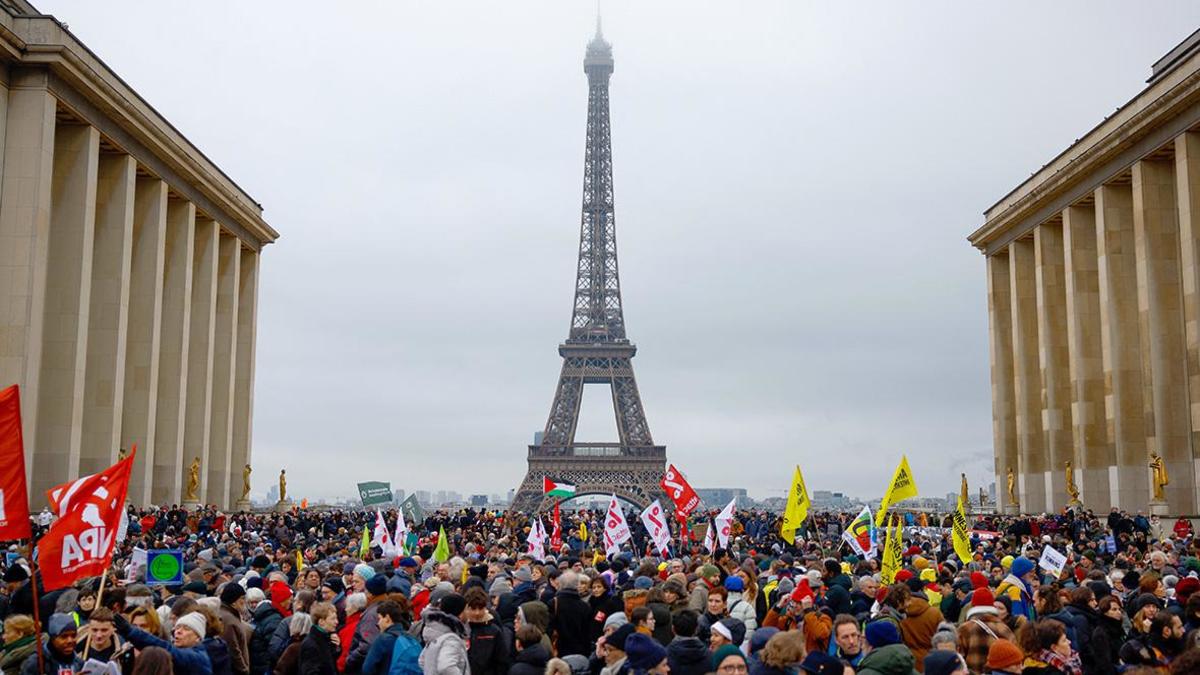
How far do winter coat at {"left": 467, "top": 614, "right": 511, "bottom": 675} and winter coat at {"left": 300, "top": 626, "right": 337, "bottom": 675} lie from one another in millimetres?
1091

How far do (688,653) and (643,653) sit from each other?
0.66 metres

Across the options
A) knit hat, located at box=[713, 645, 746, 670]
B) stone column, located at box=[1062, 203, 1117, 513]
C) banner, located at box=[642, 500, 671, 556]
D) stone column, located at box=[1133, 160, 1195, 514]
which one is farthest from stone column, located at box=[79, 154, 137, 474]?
stone column, located at box=[1062, 203, 1117, 513]

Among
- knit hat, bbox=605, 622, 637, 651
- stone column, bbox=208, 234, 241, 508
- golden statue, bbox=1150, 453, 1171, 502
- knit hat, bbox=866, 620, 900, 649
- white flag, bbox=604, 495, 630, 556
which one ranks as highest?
stone column, bbox=208, 234, 241, 508

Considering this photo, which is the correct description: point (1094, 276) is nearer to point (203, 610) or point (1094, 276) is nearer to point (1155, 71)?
point (1155, 71)

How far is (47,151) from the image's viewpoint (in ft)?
110

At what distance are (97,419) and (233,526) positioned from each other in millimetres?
7520

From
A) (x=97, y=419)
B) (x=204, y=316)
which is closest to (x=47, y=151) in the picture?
(x=97, y=419)

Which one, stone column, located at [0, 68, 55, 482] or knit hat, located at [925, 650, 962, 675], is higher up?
stone column, located at [0, 68, 55, 482]

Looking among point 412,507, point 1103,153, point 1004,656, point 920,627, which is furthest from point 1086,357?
point 1004,656

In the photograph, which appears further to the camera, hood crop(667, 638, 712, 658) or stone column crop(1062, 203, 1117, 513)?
stone column crop(1062, 203, 1117, 513)

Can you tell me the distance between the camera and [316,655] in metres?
9.29

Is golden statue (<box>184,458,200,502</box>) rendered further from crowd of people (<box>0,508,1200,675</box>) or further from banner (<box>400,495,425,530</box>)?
crowd of people (<box>0,508,1200,675</box>)

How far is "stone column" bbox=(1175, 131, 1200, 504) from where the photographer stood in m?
36.1

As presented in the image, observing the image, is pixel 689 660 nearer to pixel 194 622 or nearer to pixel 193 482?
pixel 194 622
